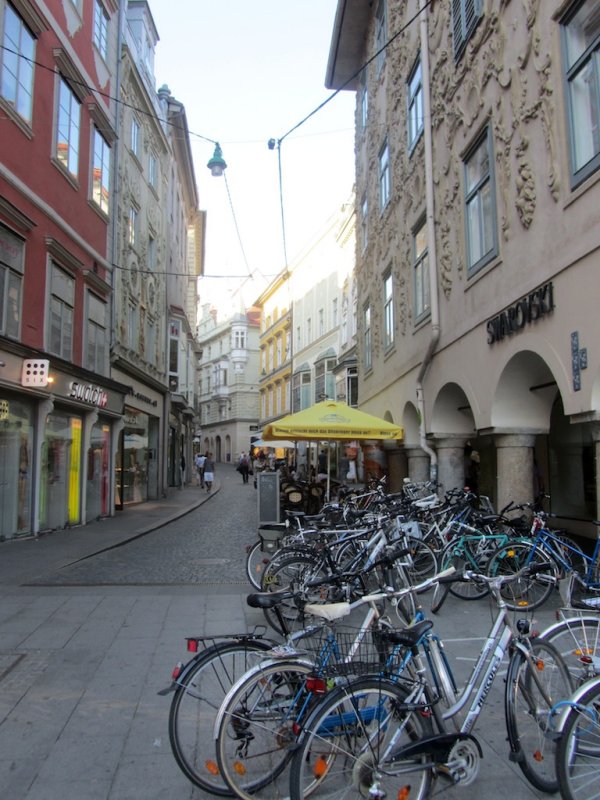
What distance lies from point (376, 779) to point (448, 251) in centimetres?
992

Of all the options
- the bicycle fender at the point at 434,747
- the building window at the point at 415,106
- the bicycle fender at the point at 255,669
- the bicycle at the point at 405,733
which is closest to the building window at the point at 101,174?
the building window at the point at 415,106

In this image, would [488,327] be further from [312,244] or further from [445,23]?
[312,244]

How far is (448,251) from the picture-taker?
11414mm

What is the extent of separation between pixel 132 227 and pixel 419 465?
11514 mm

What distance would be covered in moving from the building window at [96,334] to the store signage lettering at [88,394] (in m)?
0.63

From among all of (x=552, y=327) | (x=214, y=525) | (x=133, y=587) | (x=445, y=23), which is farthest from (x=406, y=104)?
(x=133, y=587)

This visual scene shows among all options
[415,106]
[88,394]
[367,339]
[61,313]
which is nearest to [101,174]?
[61,313]

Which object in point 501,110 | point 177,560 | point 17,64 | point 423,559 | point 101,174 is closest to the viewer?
point 423,559

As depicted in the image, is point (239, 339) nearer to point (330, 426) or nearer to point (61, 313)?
point (61, 313)

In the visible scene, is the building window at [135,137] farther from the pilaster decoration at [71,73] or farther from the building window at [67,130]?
the building window at [67,130]

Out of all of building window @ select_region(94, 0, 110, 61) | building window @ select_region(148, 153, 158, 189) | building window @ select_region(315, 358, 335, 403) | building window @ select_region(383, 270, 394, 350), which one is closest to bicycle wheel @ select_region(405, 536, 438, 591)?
building window @ select_region(383, 270, 394, 350)

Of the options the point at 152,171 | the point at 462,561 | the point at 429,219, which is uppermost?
the point at 152,171

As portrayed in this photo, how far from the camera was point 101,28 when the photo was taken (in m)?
16.5

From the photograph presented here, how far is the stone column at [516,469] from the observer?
29.3 ft
